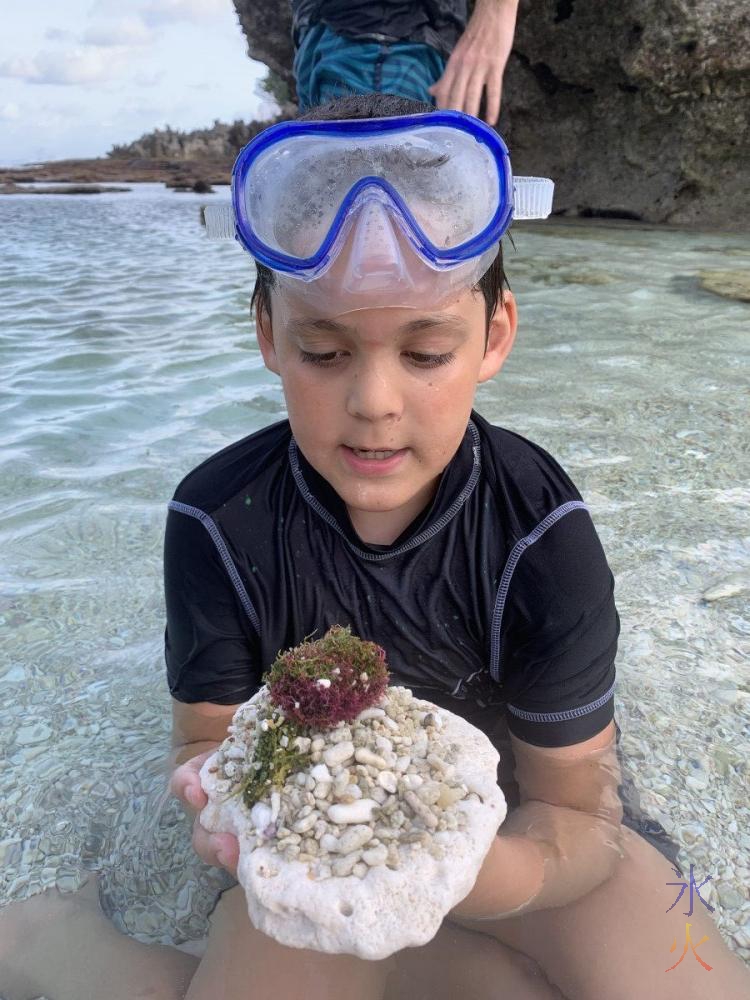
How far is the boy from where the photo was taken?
1.80m

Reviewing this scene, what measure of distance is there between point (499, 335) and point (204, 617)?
3.58ft

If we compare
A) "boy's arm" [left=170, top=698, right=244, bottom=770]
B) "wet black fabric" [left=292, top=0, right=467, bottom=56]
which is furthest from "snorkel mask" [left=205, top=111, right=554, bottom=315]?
"wet black fabric" [left=292, top=0, right=467, bottom=56]

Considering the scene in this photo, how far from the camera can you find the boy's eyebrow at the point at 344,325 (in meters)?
1.77

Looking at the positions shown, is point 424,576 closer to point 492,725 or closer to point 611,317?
point 492,725

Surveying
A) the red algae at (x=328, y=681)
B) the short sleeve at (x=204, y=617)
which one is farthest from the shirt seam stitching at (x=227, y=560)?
the red algae at (x=328, y=681)

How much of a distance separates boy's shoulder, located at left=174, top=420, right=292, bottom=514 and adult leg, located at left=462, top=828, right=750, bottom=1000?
4.18 ft

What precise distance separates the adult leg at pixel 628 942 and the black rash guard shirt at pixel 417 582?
14.9 inches

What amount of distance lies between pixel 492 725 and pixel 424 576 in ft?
1.94

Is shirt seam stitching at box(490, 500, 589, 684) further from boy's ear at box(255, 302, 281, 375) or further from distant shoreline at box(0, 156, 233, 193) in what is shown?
distant shoreline at box(0, 156, 233, 193)

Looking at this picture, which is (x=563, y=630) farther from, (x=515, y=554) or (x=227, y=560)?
(x=227, y=560)

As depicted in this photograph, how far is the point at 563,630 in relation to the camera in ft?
6.81

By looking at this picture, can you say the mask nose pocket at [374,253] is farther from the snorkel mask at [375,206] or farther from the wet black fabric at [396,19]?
the wet black fabric at [396,19]

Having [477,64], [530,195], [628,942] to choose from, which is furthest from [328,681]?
[477,64]

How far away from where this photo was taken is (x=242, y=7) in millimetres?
15945
